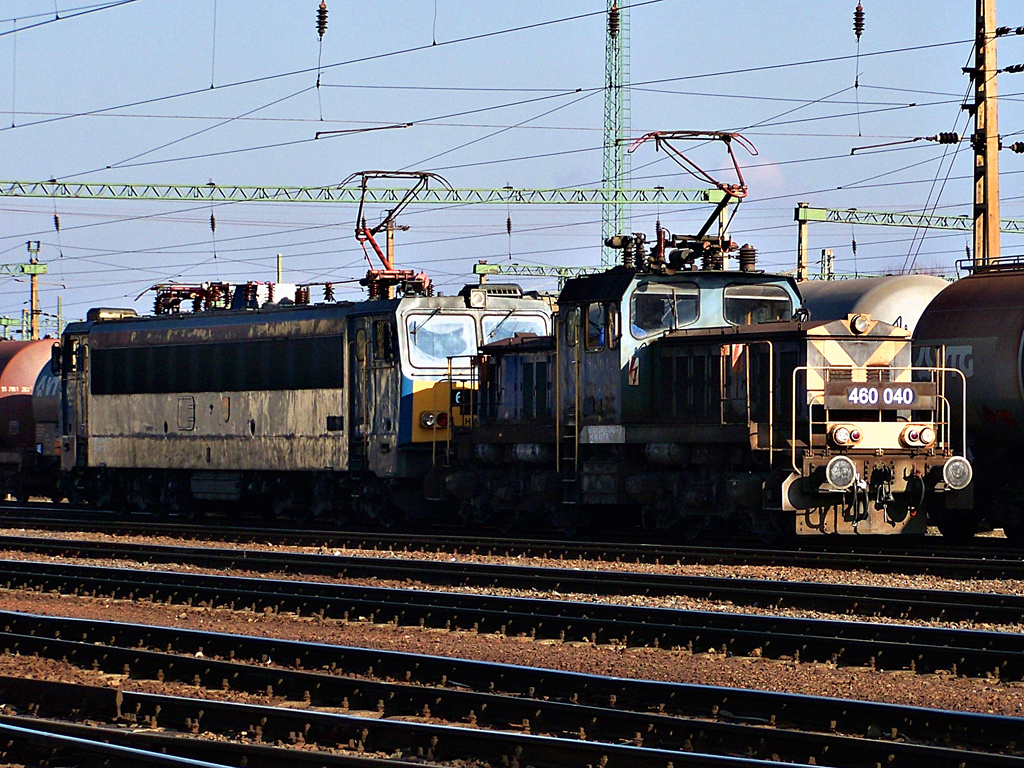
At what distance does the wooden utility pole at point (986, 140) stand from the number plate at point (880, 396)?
6.89 m

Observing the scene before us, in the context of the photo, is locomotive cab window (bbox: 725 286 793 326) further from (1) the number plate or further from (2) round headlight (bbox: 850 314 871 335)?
(1) the number plate

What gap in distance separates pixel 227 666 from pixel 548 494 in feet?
33.1

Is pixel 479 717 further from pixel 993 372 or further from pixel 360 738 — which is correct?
pixel 993 372

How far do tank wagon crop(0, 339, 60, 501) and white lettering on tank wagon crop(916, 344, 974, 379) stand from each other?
1943cm

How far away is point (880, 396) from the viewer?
58.4 feet

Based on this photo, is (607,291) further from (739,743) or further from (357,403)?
(739,743)

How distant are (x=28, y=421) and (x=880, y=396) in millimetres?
23476

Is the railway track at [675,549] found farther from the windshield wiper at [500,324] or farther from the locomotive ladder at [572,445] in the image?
the windshield wiper at [500,324]

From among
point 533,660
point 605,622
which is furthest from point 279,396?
point 533,660

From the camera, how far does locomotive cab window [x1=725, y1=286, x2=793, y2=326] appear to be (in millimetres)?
19750

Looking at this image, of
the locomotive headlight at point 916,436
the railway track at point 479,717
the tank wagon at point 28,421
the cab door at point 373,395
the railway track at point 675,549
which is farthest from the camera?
the tank wagon at point 28,421

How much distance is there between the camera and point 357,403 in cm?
2347

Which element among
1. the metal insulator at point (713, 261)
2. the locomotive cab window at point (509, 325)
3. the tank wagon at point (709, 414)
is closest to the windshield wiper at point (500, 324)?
the locomotive cab window at point (509, 325)

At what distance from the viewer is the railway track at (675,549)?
16281 mm
